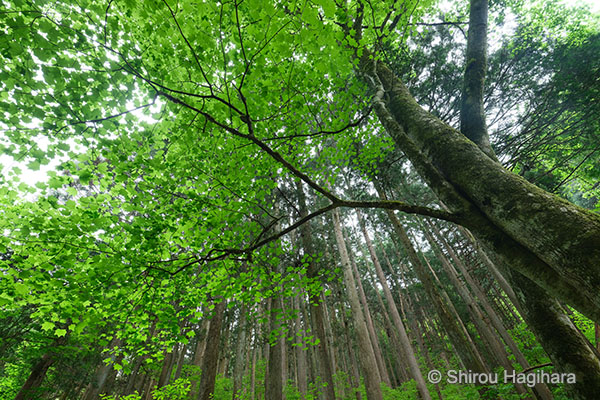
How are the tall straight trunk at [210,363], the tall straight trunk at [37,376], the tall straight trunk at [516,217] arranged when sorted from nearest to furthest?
the tall straight trunk at [516,217], the tall straight trunk at [210,363], the tall straight trunk at [37,376]

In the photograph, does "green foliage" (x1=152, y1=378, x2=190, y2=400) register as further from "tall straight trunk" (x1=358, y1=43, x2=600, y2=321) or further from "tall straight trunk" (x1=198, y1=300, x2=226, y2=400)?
"tall straight trunk" (x1=358, y1=43, x2=600, y2=321)

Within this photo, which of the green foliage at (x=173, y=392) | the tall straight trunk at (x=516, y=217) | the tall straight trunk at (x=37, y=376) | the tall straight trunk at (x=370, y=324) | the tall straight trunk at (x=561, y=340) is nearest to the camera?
the tall straight trunk at (x=516, y=217)

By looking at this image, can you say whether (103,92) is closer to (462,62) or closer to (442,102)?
(442,102)

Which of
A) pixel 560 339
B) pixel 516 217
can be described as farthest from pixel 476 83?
pixel 560 339

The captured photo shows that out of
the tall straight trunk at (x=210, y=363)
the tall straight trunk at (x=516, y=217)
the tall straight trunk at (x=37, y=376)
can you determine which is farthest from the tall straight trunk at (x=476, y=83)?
the tall straight trunk at (x=37, y=376)

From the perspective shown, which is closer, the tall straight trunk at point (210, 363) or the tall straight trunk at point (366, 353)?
the tall straight trunk at point (366, 353)

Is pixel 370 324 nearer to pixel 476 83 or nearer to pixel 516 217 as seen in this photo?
pixel 476 83

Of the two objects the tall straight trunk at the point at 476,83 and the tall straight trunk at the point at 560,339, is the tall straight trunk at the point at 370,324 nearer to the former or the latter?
the tall straight trunk at the point at 560,339

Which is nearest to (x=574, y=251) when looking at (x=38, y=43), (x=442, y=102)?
(x=38, y=43)

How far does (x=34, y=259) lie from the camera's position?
126 inches

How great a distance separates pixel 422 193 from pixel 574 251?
Answer: 14124 millimetres

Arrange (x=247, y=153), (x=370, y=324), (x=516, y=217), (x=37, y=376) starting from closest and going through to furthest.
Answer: (x=516, y=217), (x=247, y=153), (x=37, y=376), (x=370, y=324)

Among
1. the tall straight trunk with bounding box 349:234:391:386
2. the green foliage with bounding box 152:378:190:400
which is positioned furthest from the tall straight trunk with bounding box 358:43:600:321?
the tall straight trunk with bounding box 349:234:391:386

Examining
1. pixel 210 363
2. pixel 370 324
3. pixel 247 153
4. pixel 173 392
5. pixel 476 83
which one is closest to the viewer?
pixel 476 83
